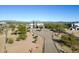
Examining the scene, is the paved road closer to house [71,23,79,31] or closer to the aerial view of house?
the aerial view of house

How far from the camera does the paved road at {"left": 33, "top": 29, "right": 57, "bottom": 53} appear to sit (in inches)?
114

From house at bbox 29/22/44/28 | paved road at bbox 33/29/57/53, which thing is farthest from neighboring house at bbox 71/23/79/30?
house at bbox 29/22/44/28

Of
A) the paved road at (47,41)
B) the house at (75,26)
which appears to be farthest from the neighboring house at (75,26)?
the paved road at (47,41)

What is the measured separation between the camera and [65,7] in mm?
2885

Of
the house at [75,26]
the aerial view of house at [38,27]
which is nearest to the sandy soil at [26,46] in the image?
the aerial view of house at [38,27]

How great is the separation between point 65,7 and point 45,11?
1.00 ft

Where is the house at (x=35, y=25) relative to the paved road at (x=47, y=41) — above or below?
above

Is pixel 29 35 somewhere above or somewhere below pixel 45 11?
below

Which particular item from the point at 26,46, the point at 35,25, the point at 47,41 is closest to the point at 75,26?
the point at 47,41

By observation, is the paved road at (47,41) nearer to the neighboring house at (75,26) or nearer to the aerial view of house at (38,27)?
the aerial view of house at (38,27)

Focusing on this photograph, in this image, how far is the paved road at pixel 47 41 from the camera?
2.89m

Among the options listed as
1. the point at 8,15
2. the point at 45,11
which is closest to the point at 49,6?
the point at 45,11
